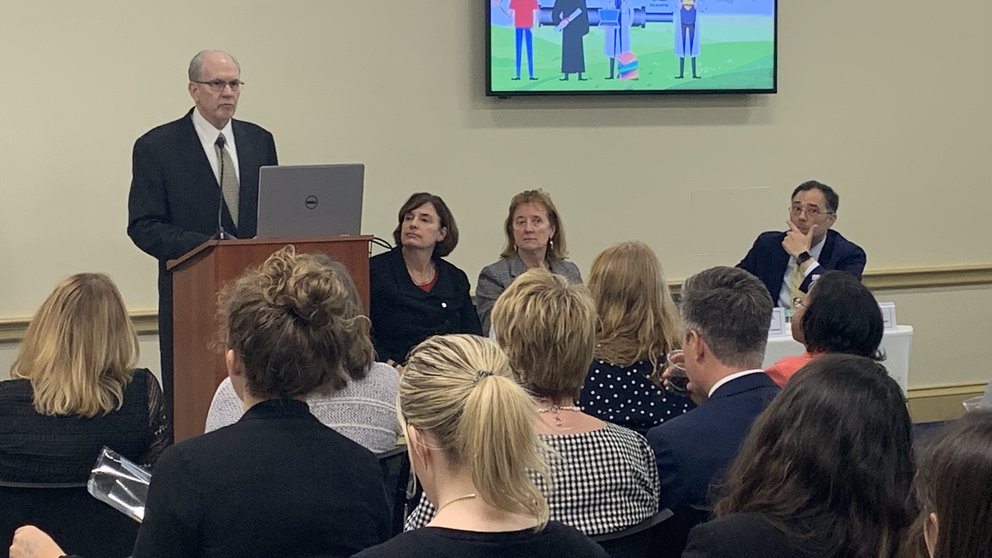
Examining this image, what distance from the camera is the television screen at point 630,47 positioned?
229 inches

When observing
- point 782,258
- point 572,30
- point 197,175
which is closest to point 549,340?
point 197,175

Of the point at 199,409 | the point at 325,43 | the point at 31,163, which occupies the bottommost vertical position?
the point at 199,409

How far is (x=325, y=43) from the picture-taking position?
18.1 feet

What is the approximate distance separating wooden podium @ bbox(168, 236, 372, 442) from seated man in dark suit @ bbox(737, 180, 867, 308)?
2276 millimetres

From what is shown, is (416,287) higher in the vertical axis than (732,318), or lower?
lower

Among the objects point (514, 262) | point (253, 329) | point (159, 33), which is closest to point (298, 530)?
point (253, 329)

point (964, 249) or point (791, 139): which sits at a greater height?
point (791, 139)

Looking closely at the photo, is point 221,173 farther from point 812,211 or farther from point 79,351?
point 812,211

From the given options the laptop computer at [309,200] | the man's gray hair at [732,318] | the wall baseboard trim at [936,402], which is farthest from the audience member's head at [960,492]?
the wall baseboard trim at [936,402]

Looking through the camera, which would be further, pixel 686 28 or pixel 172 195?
pixel 686 28

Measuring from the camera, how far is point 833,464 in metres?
1.80

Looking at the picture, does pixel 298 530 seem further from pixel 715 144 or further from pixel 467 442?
pixel 715 144

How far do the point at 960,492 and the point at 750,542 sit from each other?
0.46m

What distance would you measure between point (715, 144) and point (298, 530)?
15.5ft
